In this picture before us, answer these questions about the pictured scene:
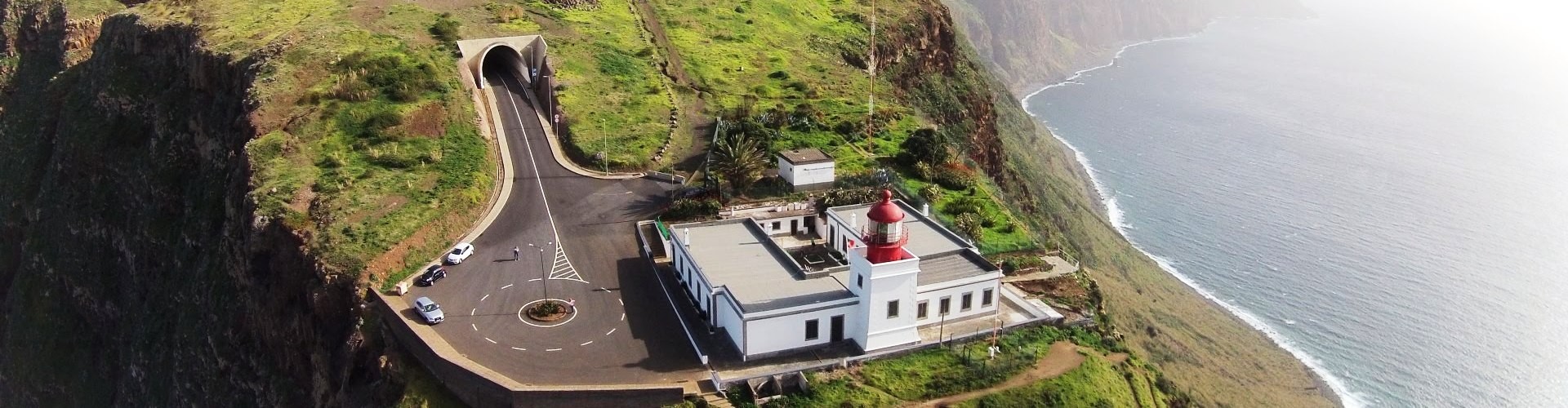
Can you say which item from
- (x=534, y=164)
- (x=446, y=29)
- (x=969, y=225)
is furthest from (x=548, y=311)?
(x=446, y=29)

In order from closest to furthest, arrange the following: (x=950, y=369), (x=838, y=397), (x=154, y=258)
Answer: (x=838, y=397)
(x=950, y=369)
(x=154, y=258)

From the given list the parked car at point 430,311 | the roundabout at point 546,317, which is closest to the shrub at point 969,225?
the roundabout at point 546,317

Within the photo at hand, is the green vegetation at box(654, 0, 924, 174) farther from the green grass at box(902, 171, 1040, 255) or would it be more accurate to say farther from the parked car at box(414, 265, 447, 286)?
the parked car at box(414, 265, 447, 286)

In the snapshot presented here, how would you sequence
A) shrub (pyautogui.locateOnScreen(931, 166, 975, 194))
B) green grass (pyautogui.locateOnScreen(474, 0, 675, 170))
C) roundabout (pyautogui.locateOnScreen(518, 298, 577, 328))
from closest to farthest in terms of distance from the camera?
1. roundabout (pyautogui.locateOnScreen(518, 298, 577, 328))
2. shrub (pyautogui.locateOnScreen(931, 166, 975, 194))
3. green grass (pyautogui.locateOnScreen(474, 0, 675, 170))

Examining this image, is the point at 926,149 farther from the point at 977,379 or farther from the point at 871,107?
the point at 977,379

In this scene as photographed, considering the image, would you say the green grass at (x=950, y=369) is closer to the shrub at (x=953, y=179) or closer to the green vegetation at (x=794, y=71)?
the shrub at (x=953, y=179)

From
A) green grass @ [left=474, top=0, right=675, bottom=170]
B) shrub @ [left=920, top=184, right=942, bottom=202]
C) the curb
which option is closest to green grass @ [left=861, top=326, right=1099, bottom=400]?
shrub @ [left=920, top=184, right=942, bottom=202]
